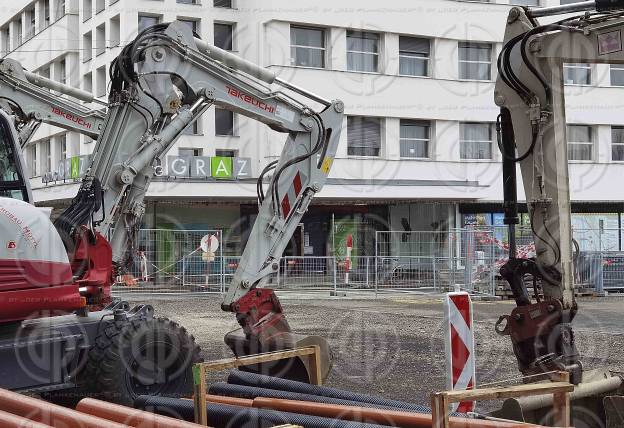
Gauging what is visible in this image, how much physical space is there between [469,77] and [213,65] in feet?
90.9

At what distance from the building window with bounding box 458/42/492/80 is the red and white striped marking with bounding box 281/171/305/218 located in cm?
2721

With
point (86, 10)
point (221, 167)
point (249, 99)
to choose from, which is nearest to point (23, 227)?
point (249, 99)

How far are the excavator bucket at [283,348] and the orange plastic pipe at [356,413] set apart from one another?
2.39 meters

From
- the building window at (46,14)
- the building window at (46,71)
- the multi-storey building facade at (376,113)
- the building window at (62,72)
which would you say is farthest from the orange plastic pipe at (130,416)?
the building window at (46,71)

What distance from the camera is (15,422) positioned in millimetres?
4871

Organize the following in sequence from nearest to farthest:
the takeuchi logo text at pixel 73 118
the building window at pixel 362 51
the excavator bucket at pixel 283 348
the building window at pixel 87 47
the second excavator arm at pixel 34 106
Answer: the excavator bucket at pixel 283 348, the second excavator arm at pixel 34 106, the takeuchi logo text at pixel 73 118, the building window at pixel 362 51, the building window at pixel 87 47

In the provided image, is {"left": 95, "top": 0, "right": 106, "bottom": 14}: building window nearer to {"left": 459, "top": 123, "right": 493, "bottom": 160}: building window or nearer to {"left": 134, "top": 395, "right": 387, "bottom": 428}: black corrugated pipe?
{"left": 459, "top": 123, "right": 493, "bottom": 160}: building window

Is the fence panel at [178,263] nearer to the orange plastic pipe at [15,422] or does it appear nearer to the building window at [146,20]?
the building window at [146,20]

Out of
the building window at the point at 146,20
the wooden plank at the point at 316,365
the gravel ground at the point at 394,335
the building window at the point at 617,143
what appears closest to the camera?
the wooden plank at the point at 316,365

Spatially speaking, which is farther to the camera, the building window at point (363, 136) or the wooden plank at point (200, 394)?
the building window at point (363, 136)

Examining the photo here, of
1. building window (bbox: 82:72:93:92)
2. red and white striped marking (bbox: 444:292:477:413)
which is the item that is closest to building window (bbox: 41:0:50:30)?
building window (bbox: 82:72:93:92)

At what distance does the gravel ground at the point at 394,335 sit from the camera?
1089 cm

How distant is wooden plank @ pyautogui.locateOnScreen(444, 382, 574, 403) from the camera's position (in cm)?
466

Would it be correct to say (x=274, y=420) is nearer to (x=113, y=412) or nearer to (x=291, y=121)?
(x=113, y=412)
